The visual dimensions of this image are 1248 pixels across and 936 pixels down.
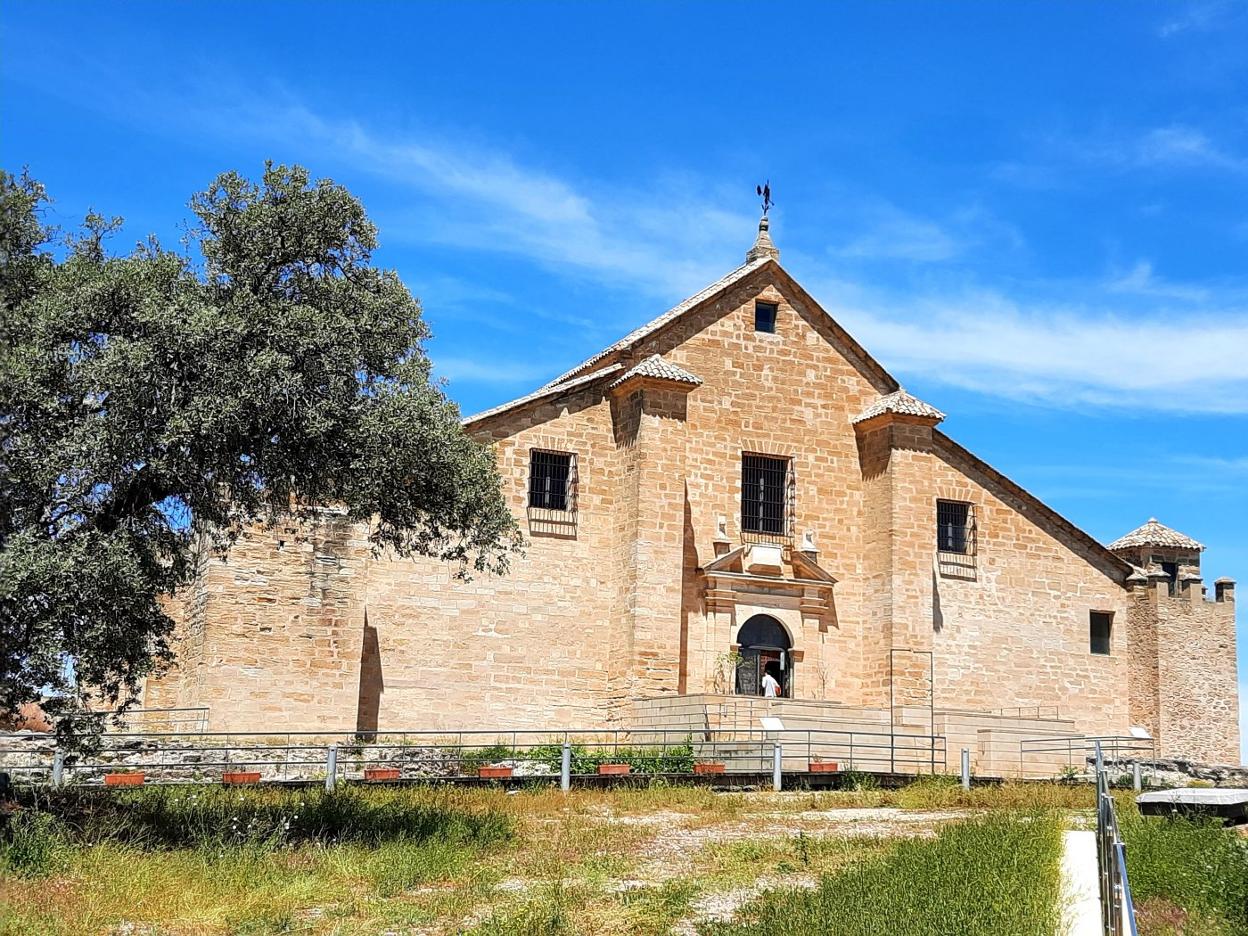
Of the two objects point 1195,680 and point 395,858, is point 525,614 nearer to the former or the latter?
point 395,858

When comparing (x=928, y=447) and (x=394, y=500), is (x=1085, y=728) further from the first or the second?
(x=394, y=500)

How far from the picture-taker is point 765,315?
108 ft

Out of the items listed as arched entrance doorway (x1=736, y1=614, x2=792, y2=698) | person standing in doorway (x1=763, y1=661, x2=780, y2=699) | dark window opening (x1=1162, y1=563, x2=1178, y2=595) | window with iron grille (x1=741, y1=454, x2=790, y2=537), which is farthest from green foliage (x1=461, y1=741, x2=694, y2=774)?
dark window opening (x1=1162, y1=563, x2=1178, y2=595)

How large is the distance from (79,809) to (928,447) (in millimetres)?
21019

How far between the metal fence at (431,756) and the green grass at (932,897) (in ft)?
26.4

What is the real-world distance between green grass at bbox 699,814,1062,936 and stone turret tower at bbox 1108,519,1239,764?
67.4 ft

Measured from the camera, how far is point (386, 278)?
58.2ft

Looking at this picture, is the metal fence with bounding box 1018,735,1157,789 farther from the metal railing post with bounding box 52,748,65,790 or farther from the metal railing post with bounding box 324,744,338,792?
the metal railing post with bounding box 52,748,65,790

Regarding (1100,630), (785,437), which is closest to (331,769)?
(785,437)

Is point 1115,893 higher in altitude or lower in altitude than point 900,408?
lower

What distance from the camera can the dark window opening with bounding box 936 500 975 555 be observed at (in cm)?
3328

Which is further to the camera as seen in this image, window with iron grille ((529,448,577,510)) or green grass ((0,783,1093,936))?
window with iron grille ((529,448,577,510))

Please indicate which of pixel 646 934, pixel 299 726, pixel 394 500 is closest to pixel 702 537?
pixel 299 726

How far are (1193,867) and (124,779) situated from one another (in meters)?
14.2
